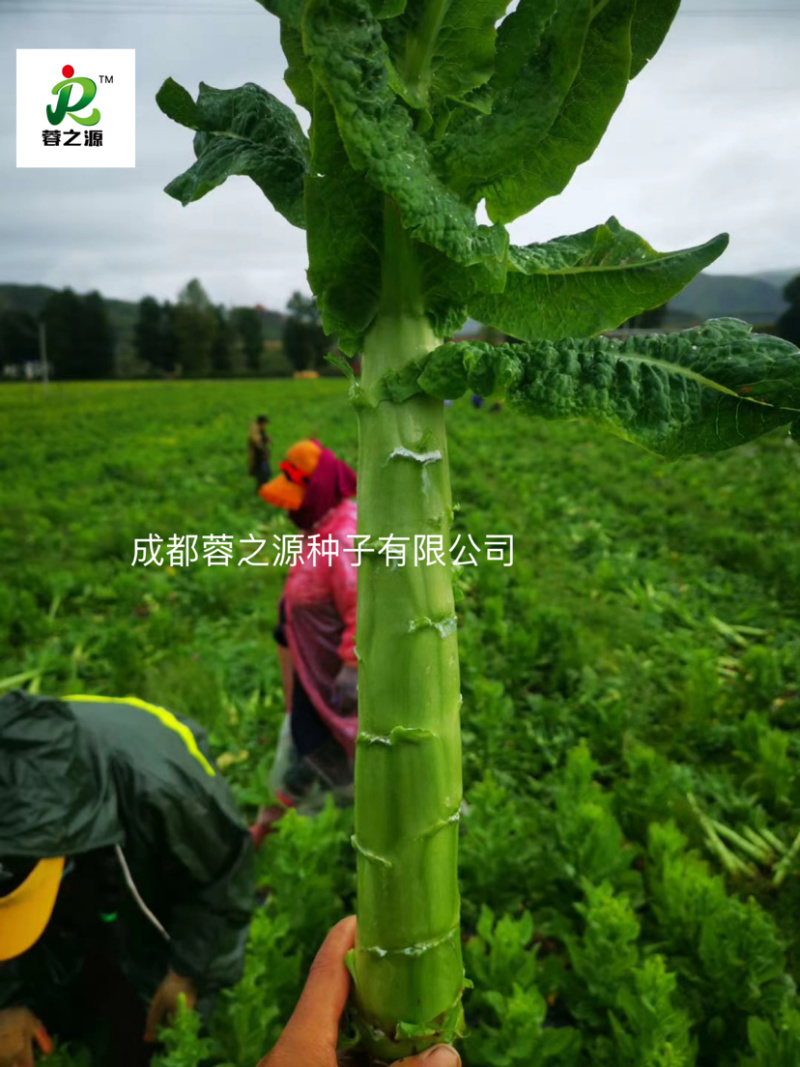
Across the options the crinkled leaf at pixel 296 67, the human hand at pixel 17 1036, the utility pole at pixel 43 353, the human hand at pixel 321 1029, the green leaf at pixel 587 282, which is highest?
the utility pole at pixel 43 353

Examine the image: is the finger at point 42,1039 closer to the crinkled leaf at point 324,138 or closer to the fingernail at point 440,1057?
the fingernail at point 440,1057

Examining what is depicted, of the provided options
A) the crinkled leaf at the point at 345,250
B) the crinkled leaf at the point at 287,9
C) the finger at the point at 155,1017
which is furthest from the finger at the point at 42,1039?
the crinkled leaf at the point at 287,9

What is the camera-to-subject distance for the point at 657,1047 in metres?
2.30

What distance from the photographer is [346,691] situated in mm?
3840

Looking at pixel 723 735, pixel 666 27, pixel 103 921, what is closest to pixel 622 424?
pixel 666 27

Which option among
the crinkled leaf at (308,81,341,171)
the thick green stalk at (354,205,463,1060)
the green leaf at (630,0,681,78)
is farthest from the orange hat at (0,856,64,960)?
the green leaf at (630,0,681,78)

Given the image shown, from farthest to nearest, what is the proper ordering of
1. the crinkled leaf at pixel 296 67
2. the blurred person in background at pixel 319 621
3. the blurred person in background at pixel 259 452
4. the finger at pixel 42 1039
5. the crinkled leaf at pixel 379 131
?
the blurred person in background at pixel 259 452, the blurred person in background at pixel 319 621, the finger at pixel 42 1039, the crinkled leaf at pixel 296 67, the crinkled leaf at pixel 379 131

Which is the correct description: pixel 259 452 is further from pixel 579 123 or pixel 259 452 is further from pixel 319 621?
pixel 579 123

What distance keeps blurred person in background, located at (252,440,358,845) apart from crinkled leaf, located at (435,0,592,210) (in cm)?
259

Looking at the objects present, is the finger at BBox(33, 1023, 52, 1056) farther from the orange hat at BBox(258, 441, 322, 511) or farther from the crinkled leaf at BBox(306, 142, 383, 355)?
the crinkled leaf at BBox(306, 142, 383, 355)

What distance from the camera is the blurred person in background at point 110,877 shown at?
211 cm

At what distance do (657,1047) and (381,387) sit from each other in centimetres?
230

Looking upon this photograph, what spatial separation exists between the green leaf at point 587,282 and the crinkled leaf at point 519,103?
118 millimetres

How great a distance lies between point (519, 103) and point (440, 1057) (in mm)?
1493
